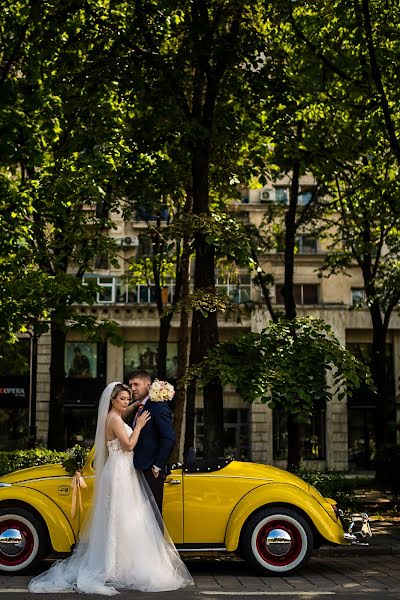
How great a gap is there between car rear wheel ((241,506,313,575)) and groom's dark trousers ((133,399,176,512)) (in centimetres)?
102

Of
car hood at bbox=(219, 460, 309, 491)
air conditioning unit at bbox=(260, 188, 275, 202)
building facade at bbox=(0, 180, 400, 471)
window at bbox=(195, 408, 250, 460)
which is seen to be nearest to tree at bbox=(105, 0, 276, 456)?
car hood at bbox=(219, 460, 309, 491)

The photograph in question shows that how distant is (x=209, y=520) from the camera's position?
26.6ft

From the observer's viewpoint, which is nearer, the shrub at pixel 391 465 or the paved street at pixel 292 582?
the paved street at pixel 292 582

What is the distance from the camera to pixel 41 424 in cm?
3512

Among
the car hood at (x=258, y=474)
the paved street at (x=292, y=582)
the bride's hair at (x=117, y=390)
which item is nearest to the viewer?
the paved street at (x=292, y=582)

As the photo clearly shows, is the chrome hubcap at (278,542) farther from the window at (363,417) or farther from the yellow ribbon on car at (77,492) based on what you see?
the window at (363,417)

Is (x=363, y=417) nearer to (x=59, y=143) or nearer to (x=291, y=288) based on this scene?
(x=291, y=288)

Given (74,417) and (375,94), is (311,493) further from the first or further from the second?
(74,417)

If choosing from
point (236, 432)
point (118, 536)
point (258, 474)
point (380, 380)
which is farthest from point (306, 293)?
point (118, 536)

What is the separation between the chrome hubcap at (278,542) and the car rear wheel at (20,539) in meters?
2.29

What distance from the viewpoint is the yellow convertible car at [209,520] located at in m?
8.09

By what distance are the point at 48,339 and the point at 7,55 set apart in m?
21.5

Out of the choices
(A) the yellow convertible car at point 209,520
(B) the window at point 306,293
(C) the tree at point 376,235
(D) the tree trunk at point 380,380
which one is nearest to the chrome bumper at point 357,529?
(A) the yellow convertible car at point 209,520

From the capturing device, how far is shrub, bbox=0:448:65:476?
1348 centimetres
